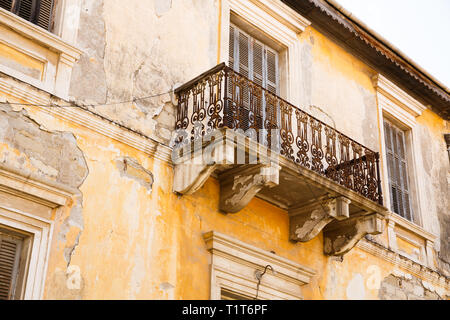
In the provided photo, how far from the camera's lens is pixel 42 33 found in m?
7.05

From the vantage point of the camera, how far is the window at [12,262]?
6160 millimetres

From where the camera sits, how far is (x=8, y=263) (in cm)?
625

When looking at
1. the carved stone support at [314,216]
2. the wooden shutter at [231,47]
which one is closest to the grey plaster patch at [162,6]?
the wooden shutter at [231,47]

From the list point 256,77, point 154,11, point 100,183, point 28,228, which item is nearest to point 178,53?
point 154,11

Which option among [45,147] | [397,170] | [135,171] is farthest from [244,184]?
[397,170]

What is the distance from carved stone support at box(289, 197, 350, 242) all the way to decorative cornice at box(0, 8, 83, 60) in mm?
3467

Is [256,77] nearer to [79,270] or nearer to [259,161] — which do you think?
[259,161]

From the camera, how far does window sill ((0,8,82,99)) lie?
6809 mm

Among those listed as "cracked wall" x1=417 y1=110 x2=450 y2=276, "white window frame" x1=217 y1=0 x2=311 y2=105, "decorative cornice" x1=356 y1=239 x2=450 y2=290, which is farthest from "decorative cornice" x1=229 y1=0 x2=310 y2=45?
"cracked wall" x1=417 y1=110 x2=450 y2=276

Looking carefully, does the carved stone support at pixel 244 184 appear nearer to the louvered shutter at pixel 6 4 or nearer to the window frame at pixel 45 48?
→ the window frame at pixel 45 48

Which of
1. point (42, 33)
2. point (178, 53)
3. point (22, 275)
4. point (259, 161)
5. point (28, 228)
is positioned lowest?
point (22, 275)

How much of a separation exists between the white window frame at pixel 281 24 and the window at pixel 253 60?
171 mm
